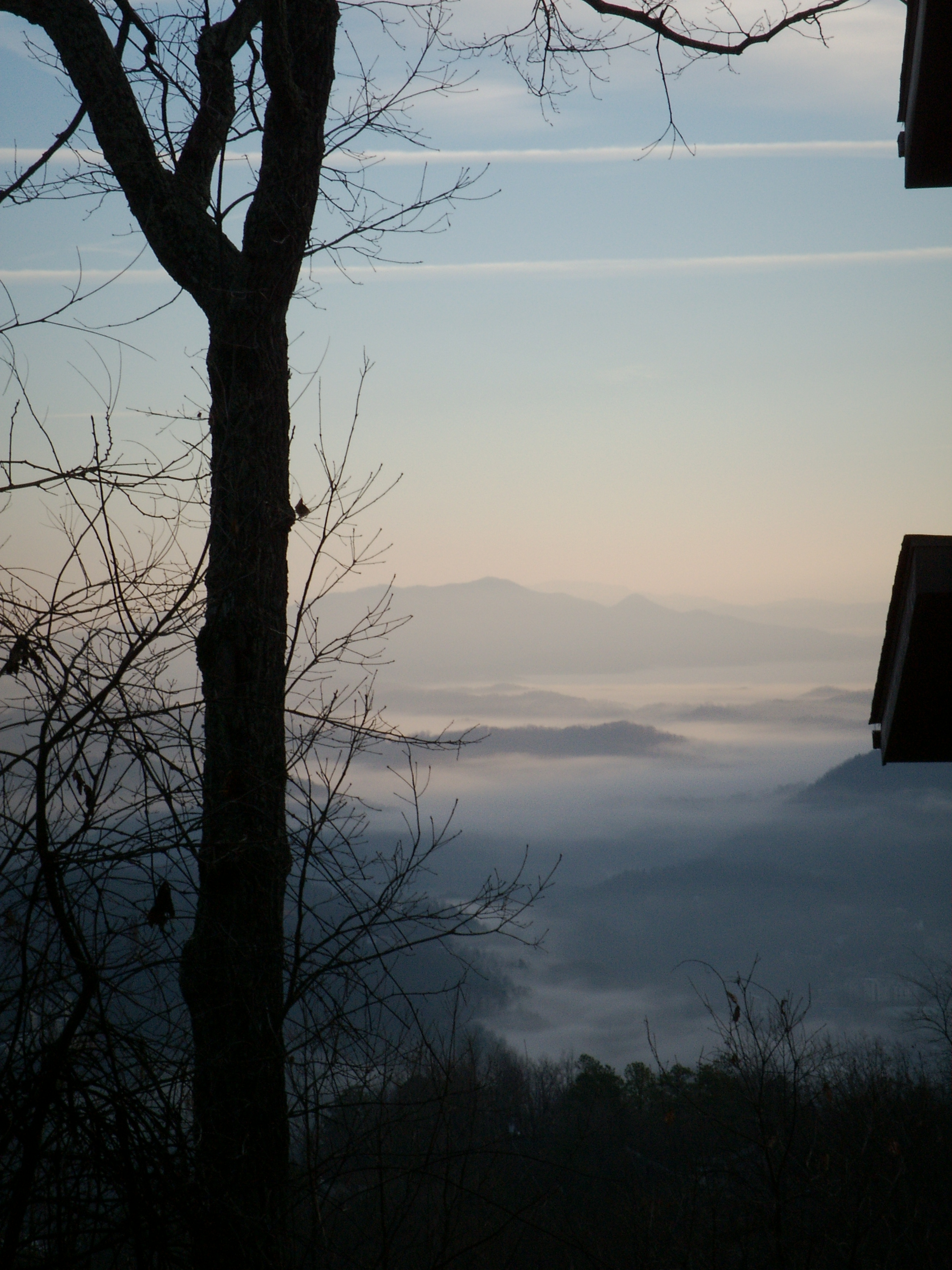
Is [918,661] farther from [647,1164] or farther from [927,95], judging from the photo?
[647,1164]

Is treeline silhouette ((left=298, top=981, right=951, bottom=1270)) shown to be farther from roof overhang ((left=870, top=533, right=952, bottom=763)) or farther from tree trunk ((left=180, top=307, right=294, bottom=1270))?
roof overhang ((left=870, top=533, right=952, bottom=763))

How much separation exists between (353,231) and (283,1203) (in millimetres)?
5402

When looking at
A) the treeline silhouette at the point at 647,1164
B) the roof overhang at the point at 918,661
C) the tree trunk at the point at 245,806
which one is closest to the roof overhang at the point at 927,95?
the roof overhang at the point at 918,661

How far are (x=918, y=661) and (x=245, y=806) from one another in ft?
8.86

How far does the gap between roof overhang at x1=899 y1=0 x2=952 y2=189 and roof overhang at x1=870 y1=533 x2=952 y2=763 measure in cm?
152

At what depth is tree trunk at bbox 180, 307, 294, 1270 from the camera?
139 inches

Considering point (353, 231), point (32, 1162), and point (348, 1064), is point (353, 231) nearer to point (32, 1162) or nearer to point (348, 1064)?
point (348, 1064)

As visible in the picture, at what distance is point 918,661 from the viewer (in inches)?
111

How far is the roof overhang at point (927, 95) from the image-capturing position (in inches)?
108

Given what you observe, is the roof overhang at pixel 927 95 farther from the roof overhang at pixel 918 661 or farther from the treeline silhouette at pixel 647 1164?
the treeline silhouette at pixel 647 1164

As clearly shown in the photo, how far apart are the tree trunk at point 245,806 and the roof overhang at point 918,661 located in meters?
2.36

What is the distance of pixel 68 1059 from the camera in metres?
2.46

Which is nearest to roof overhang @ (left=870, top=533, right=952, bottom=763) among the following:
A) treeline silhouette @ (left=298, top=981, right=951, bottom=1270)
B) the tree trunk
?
treeline silhouette @ (left=298, top=981, right=951, bottom=1270)

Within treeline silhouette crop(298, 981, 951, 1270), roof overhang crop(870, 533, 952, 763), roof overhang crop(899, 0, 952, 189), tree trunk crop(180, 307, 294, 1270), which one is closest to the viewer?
roof overhang crop(870, 533, 952, 763)
